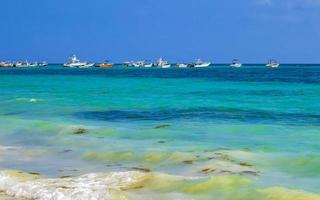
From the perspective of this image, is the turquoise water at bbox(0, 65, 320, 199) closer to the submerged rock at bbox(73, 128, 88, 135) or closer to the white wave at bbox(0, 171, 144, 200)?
the submerged rock at bbox(73, 128, 88, 135)

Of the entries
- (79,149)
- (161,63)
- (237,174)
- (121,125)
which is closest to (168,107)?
(121,125)

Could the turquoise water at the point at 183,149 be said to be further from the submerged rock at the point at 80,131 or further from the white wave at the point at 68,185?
the white wave at the point at 68,185

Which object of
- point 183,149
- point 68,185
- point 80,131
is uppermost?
point 68,185

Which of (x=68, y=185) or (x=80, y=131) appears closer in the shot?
(x=68, y=185)

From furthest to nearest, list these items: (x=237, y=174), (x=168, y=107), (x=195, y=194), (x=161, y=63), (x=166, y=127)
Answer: (x=161, y=63) < (x=168, y=107) < (x=166, y=127) < (x=237, y=174) < (x=195, y=194)

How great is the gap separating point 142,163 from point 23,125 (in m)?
8.84

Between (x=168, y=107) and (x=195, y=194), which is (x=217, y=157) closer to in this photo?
(x=195, y=194)

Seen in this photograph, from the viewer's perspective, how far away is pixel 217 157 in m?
13.2

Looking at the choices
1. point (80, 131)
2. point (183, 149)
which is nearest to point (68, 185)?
point (183, 149)

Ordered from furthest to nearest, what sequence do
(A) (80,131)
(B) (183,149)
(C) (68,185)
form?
(A) (80,131) < (B) (183,149) < (C) (68,185)

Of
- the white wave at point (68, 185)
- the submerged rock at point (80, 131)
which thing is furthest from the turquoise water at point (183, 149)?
the white wave at point (68, 185)

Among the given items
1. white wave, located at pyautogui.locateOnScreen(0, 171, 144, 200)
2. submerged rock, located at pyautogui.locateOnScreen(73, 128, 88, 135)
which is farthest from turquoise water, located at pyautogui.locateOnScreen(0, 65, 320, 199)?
white wave, located at pyautogui.locateOnScreen(0, 171, 144, 200)

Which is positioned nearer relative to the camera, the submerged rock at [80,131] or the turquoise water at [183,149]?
the turquoise water at [183,149]

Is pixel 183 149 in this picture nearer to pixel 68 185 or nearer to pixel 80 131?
pixel 68 185
